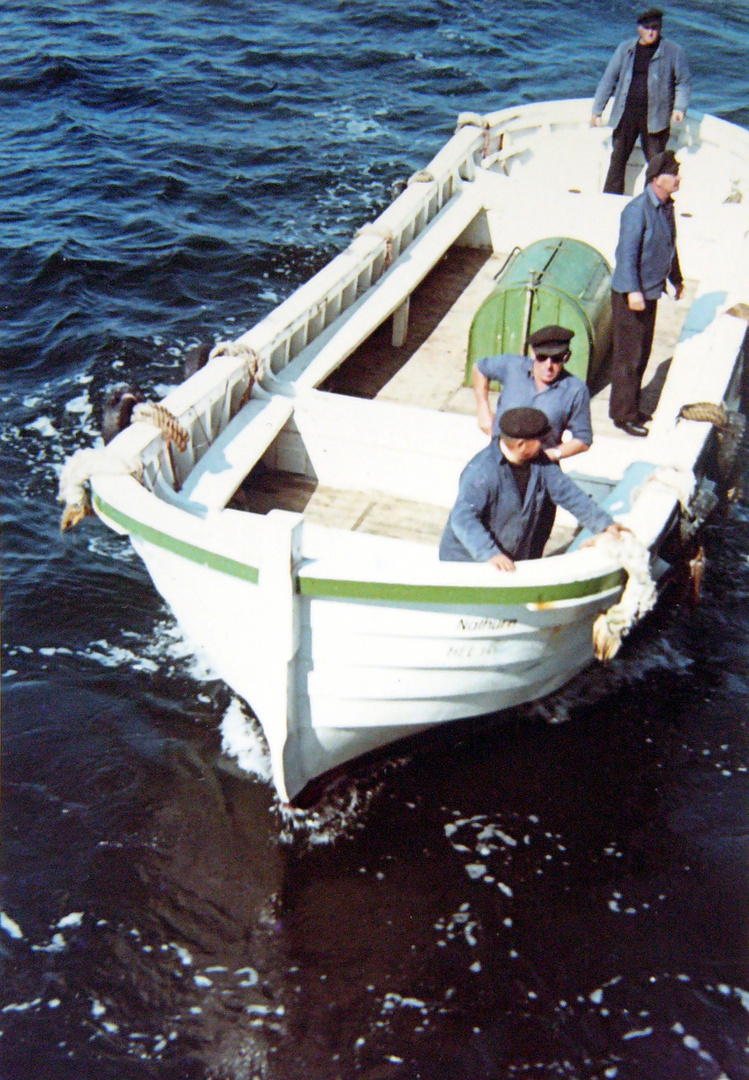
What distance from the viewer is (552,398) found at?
5934mm

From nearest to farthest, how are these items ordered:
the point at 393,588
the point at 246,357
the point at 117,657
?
1. the point at 393,588
2. the point at 246,357
3. the point at 117,657

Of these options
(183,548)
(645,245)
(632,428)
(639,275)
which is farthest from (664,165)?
(183,548)

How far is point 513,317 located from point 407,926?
12.6ft

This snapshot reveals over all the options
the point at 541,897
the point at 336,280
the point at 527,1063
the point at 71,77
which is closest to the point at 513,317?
the point at 336,280

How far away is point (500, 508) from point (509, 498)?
7cm

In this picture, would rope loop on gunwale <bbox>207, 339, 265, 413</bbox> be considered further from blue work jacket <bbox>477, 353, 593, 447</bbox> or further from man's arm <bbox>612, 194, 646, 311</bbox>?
man's arm <bbox>612, 194, 646, 311</bbox>

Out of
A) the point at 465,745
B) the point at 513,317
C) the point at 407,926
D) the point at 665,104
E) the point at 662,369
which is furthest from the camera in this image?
the point at 665,104

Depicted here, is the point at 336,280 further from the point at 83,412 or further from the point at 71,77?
the point at 71,77

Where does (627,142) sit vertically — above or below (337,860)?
above

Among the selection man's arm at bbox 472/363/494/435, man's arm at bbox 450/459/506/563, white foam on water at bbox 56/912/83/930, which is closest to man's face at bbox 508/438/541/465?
man's arm at bbox 450/459/506/563

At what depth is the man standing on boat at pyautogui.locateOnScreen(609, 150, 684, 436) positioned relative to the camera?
6855 mm

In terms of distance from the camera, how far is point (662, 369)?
8.34 m

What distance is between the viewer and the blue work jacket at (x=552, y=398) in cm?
591

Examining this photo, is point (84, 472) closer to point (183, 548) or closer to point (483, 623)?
point (183, 548)
